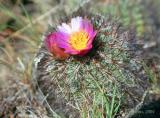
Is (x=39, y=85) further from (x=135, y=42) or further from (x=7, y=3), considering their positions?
(x=7, y=3)

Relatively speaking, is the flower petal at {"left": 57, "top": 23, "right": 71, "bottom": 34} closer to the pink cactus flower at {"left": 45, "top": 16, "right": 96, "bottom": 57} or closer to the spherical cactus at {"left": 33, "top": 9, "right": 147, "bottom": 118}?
the pink cactus flower at {"left": 45, "top": 16, "right": 96, "bottom": 57}

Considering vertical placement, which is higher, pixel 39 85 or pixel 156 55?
pixel 156 55

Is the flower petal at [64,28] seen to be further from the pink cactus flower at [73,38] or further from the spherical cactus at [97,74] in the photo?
the spherical cactus at [97,74]

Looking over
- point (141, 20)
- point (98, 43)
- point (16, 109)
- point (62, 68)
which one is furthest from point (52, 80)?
point (141, 20)

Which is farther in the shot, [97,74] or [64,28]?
[64,28]

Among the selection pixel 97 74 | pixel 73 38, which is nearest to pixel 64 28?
pixel 73 38

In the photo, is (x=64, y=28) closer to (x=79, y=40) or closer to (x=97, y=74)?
(x=79, y=40)

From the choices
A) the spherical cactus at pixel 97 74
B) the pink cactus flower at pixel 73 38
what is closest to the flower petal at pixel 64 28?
the pink cactus flower at pixel 73 38
